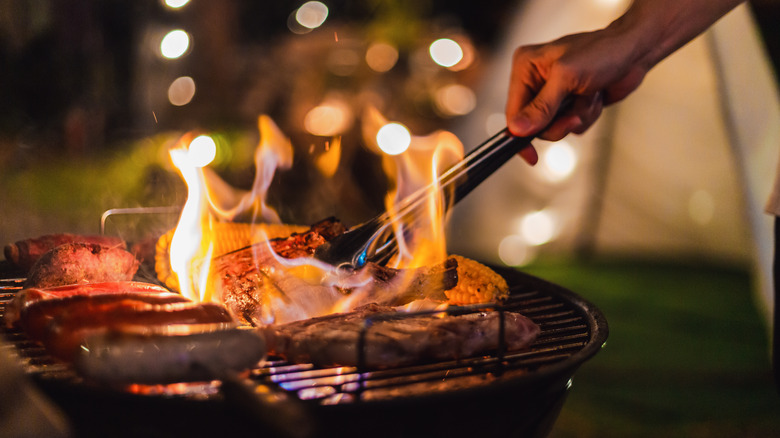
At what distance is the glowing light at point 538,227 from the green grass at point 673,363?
1.52 feet

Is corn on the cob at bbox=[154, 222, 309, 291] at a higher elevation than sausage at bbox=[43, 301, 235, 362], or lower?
higher

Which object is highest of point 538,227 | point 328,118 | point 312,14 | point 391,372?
point 312,14

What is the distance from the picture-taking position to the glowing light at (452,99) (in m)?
9.48

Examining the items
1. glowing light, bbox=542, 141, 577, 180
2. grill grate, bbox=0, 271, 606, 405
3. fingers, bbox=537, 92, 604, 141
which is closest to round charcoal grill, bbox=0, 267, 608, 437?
grill grate, bbox=0, 271, 606, 405

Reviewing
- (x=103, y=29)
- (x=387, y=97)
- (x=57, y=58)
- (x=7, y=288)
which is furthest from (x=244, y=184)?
(x=7, y=288)

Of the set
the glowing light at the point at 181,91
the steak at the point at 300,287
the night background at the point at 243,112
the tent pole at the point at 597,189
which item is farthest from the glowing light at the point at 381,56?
the steak at the point at 300,287

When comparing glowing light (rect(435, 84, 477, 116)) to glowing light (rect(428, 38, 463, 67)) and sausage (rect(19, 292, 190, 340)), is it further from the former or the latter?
sausage (rect(19, 292, 190, 340))

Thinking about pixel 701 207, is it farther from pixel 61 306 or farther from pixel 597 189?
pixel 61 306

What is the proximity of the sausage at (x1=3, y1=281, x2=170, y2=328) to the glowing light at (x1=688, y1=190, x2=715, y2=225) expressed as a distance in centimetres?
738

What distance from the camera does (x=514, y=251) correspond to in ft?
27.9

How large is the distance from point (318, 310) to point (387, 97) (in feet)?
24.3

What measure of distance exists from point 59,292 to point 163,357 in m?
1.00

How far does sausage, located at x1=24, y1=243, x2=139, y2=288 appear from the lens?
2609mm

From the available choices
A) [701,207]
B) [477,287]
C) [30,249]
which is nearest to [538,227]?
[701,207]
